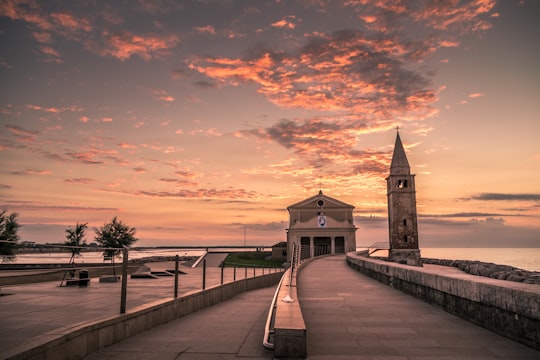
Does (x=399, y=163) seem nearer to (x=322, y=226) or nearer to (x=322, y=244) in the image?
(x=322, y=226)

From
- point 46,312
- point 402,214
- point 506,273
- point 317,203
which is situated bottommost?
point 506,273

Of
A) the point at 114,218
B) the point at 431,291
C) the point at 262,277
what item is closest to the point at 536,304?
the point at 431,291

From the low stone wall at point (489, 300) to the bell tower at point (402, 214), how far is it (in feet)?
164

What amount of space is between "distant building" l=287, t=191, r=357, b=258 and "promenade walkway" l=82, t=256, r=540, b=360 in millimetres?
48280

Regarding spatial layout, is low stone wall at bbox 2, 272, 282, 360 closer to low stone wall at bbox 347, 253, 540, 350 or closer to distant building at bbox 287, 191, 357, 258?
low stone wall at bbox 347, 253, 540, 350

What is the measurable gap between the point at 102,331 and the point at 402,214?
56.8 meters

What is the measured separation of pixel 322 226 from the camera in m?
58.2

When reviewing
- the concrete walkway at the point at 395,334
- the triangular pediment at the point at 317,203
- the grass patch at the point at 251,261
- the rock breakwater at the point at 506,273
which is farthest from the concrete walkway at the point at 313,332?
the triangular pediment at the point at 317,203

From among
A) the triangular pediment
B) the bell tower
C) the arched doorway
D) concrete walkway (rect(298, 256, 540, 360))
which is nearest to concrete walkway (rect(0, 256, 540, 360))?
concrete walkway (rect(298, 256, 540, 360))

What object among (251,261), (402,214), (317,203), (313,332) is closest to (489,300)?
(313,332)

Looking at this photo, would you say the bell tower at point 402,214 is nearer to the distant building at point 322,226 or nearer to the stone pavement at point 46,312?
the distant building at point 322,226

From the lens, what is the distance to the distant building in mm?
59688

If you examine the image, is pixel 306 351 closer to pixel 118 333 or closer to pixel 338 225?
pixel 118 333

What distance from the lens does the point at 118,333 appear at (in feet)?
19.2
